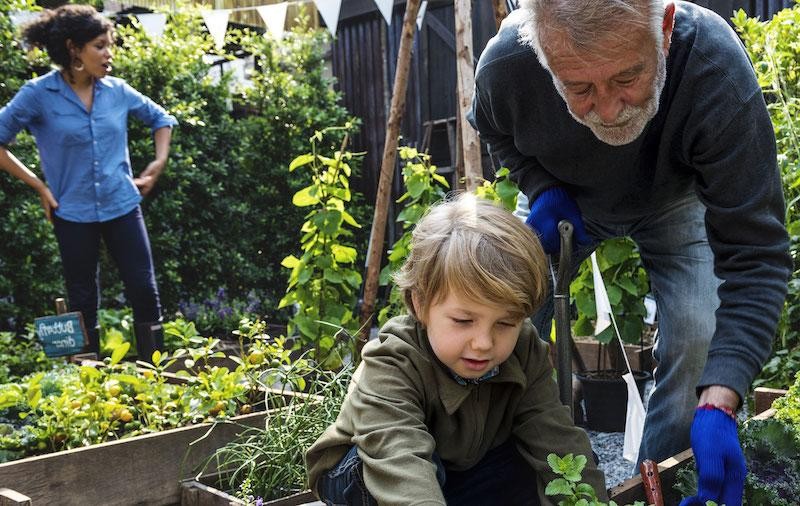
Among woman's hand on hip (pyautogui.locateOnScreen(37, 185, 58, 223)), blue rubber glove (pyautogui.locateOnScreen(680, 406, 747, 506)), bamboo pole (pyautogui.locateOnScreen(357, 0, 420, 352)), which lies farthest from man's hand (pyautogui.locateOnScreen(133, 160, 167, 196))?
blue rubber glove (pyautogui.locateOnScreen(680, 406, 747, 506))

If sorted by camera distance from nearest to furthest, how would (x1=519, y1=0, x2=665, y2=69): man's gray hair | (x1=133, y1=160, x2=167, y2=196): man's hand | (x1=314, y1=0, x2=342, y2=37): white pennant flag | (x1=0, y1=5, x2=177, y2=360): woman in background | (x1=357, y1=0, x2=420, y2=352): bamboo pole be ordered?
(x1=519, y1=0, x2=665, y2=69): man's gray hair → (x1=357, y1=0, x2=420, y2=352): bamboo pole → (x1=0, y1=5, x2=177, y2=360): woman in background → (x1=133, y1=160, x2=167, y2=196): man's hand → (x1=314, y1=0, x2=342, y2=37): white pennant flag

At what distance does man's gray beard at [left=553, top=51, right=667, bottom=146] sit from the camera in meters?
1.64

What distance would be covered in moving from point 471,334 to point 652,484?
48cm

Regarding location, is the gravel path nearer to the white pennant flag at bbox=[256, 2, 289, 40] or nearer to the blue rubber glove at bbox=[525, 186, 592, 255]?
the blue rubber glove at bbox=[525, 186, 592, 255]

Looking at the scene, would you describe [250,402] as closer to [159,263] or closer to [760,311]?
[760,311]

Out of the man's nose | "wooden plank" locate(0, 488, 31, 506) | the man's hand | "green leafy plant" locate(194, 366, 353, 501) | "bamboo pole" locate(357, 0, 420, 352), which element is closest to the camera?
the man's nose

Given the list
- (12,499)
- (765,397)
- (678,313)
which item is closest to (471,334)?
(678,313)

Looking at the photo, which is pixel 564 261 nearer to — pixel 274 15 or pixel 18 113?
pixel 18 113

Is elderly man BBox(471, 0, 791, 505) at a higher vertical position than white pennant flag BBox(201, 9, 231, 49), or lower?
lower

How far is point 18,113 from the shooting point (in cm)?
450

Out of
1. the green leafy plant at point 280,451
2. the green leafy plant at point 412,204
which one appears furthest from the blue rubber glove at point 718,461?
the green leafy plant at point 412,204

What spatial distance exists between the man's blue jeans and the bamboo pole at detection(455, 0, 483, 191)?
33.9 inches

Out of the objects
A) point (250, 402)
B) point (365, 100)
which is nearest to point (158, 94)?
point (365, 100)

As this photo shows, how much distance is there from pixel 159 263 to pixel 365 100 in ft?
9.69
